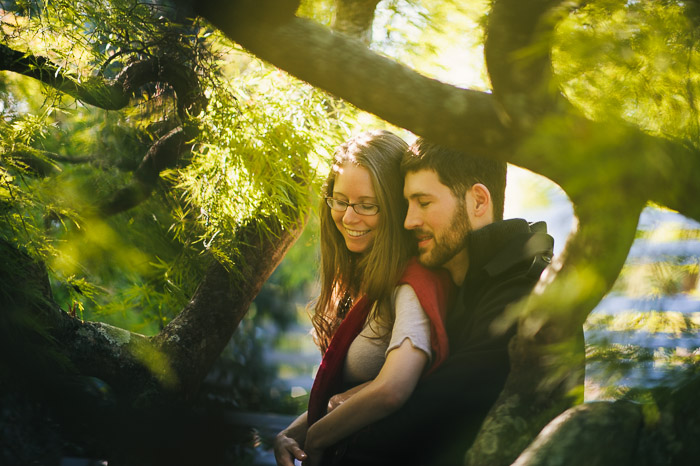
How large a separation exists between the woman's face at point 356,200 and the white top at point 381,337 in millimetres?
129

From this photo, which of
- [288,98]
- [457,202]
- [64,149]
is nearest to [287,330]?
[64,149]

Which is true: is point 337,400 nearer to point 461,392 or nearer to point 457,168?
point 461,392

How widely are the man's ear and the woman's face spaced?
15 centimetres

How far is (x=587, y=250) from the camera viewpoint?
534 mm

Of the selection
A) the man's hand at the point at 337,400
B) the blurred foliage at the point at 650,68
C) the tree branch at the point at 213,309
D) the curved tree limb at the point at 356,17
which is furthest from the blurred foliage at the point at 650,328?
the tree branch at the point at 213,309

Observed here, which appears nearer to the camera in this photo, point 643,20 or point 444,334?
point 643,20

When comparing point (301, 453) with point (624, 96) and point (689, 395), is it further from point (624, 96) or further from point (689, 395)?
point (624, 96)

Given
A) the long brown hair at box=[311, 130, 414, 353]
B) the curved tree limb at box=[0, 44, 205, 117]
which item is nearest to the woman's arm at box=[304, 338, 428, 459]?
the long brown hair at box=[311, 130, 414, 353]

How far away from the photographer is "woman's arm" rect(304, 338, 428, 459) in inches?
27.7

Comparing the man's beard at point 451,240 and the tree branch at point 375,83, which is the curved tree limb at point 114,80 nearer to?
the tree branch at point 375,83

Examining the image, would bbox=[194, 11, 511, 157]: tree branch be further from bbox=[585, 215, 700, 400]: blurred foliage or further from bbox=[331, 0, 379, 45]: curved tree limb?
bbox=[331, 0, 379, 45]: curved tree limb

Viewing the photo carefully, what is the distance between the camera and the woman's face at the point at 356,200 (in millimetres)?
879

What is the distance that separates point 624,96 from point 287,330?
2612 millimetres

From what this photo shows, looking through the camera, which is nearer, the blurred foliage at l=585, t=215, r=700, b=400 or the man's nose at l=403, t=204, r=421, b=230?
the blurred foliage at l=585, t=215, r=700, b=400
